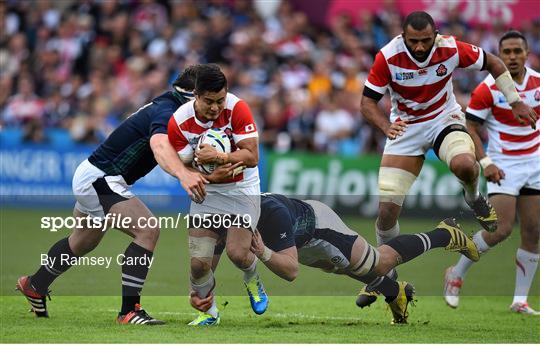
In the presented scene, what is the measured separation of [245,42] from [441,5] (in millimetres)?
5659

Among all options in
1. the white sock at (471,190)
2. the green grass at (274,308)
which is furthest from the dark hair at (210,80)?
the white sock at (471,190)

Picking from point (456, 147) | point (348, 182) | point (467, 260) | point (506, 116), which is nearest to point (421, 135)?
point (456, 147)

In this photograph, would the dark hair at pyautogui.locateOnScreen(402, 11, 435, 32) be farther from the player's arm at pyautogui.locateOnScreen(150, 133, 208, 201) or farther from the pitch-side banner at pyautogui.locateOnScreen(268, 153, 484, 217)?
the pitch-side banner at pyautogui.locateOnScreen(268, 153, 484, 217)

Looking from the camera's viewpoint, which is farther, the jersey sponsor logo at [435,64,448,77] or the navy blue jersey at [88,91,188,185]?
the jersey sponsor logo at [435,64,448,77]

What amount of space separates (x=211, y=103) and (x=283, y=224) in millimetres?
1397

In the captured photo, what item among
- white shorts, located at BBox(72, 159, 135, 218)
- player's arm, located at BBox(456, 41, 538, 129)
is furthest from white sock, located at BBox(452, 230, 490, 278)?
white shorts, located at BBox(72, 159, 135, 218)

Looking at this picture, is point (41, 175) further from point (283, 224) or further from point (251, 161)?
point (251, 161)

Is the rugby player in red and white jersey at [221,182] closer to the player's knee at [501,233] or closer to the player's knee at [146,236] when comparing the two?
the player's knee at [146,236]

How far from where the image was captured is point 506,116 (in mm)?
11609

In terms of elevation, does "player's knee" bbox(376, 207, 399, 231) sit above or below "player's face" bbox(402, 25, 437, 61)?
below

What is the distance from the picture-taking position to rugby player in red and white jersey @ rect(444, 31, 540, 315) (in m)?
11.4

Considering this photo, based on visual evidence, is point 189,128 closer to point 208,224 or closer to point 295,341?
point 208,224

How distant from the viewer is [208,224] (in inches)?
372

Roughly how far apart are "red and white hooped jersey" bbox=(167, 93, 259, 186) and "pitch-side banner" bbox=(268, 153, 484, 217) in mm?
9932
